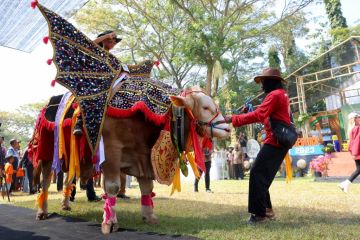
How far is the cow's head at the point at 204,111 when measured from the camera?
12.8ft

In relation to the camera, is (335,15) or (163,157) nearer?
(163,157)

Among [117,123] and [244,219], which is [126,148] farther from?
[244,219]

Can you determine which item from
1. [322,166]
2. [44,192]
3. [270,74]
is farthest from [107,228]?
[322,166]

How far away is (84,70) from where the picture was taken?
13.5 ft

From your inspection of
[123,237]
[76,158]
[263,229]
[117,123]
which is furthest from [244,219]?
[76,158]

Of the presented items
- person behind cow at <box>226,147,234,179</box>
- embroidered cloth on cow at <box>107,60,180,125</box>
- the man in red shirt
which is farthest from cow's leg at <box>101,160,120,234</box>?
person behind cow at <box>226,147,234,179</box>

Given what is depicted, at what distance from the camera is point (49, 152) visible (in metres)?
5.02

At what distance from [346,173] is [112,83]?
944 centimetres

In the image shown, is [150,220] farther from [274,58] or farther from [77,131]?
[274,58]

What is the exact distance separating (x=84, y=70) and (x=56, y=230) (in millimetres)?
1930

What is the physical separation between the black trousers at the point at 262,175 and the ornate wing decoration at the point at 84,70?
1846 mm

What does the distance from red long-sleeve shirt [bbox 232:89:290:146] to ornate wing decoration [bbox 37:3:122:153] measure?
157 centimetres

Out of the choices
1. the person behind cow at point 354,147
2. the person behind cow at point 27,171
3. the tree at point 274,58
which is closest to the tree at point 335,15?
the tree at point 274,58

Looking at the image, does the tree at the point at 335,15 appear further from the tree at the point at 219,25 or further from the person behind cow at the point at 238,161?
the person behind cow at the point at 238,161
